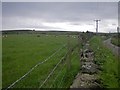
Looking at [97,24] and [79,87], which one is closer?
[79,87]

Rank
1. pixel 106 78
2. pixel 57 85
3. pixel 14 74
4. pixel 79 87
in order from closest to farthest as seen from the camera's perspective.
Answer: pixel 79 87 < pixel 57 85 < pixel 106 78 < pixel 14 74

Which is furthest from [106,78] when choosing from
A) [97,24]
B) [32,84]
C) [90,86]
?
[97,24]

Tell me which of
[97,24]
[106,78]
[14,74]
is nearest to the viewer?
[106,78]

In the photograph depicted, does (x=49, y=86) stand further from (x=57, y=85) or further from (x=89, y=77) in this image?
(x=89, y=77)

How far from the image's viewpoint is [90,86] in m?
9.92

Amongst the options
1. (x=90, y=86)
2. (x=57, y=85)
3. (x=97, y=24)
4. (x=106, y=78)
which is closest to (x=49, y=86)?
(x=57, y=85)

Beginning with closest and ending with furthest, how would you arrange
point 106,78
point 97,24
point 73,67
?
point 106,78 < point 73,67 < point 97,24

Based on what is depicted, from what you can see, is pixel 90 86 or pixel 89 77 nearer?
pixel 90 86

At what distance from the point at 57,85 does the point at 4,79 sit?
3562 mm

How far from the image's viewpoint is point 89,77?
11031 millimetres

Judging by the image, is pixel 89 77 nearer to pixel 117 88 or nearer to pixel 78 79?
pixel 78 79

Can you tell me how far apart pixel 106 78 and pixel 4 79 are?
→ 16.3 ft

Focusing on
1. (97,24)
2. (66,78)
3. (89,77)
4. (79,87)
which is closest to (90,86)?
(79,87)

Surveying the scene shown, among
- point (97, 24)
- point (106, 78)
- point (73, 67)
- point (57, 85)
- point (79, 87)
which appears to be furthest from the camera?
point (97, 24)
